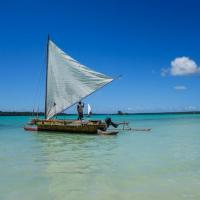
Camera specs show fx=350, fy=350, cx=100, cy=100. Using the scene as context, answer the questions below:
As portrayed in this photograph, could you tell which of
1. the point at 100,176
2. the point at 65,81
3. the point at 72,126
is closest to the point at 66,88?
the point at 65,81

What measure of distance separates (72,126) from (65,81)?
3.31 metres

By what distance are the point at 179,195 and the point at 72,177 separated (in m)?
3.10

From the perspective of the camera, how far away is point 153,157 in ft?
43.5

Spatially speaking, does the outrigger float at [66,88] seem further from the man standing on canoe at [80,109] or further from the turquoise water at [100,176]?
the turquoise water at [100,176]

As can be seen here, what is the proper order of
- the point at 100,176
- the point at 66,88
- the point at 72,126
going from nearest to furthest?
1. the point at 100,176
2. the point at 72,126
3. the point at 66,88

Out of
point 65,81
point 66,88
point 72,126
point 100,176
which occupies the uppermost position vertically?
point 65,81

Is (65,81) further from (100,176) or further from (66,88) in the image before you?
(100,176)

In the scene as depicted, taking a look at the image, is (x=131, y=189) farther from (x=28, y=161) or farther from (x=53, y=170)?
(x=28, y=161)

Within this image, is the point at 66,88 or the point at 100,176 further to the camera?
the point at 66,88

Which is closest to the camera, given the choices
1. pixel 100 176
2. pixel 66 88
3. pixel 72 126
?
pixel 100 176

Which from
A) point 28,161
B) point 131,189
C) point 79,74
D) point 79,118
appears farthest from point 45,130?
point 131,189

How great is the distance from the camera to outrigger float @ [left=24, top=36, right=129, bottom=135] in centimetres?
2414

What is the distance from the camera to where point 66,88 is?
2519cm

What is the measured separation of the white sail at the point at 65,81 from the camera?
2430 centimetres
